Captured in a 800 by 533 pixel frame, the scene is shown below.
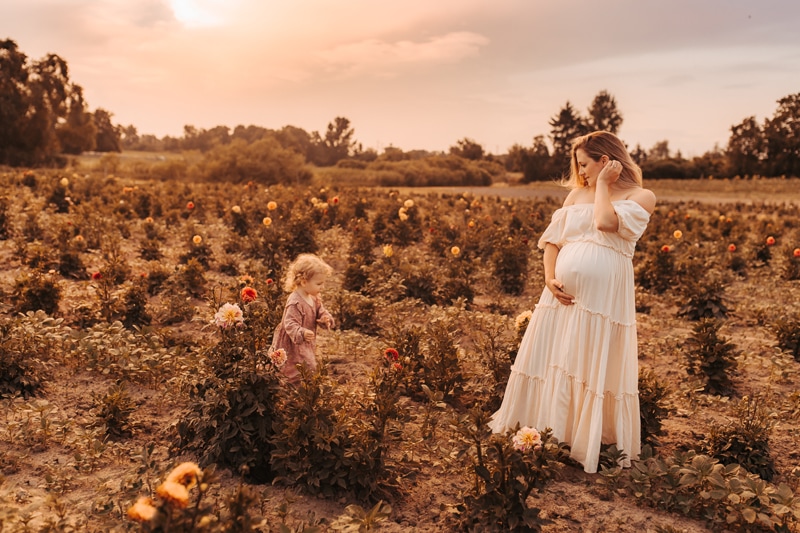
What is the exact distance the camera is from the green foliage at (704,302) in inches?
268

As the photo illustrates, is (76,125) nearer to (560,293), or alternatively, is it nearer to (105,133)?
(105,133)

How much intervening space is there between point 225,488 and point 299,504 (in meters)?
0.42

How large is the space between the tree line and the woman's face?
21.1 m

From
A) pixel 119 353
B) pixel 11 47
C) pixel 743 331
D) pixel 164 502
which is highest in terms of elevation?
pixel 11 47

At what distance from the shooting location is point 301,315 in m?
3.89

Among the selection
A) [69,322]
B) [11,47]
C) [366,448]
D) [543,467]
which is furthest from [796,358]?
[11,47]

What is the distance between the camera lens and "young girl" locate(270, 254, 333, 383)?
3.84 meters

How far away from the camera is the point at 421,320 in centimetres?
651

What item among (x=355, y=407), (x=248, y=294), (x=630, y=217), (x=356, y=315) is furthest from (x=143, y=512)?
(x=356, y=315)

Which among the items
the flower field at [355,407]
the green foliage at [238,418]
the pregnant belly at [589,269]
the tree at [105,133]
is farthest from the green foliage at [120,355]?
the tree at [105,133]

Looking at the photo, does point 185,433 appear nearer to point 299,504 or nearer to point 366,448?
point 299,504

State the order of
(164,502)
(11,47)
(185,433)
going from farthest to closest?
(11,47), (185,433), (164,502)

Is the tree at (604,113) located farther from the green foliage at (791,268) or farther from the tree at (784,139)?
the green foliage at (791,268)

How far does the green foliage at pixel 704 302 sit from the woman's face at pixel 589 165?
165 inches
